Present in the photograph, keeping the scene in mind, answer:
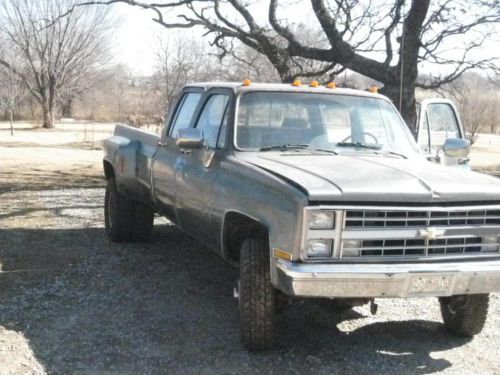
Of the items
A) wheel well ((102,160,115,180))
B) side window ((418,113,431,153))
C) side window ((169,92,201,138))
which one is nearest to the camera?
side window ((169,92,201,138))

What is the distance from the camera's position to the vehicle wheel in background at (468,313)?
4984 mm

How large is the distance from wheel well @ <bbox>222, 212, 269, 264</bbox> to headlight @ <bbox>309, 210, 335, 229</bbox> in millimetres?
711

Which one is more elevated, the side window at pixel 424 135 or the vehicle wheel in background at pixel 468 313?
the side window at pixel 424 135

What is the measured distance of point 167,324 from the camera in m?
5.12

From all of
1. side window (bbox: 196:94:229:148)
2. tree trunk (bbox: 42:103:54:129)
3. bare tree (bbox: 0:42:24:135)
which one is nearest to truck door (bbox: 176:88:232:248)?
side window (bbox: 196:94:229:148)

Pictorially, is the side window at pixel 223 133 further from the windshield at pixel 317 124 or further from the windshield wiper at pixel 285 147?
the windshield wiper at pixel 285 147

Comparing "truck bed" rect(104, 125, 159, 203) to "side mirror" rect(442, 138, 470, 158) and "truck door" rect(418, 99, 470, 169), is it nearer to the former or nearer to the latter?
"side mirror" rect(442, 138, 470, 158)

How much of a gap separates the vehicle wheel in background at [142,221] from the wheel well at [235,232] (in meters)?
2.88

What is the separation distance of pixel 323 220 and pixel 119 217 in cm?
412

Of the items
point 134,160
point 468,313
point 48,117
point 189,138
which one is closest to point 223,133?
point 189,138

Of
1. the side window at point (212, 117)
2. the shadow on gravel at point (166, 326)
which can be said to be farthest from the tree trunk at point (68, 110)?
the side window at point (212, 117)

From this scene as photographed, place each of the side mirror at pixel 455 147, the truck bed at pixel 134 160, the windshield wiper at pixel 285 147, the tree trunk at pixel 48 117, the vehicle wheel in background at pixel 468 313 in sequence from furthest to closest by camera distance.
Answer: the tree trunk at pixel 48 117 → the truck bed at pixel 134 160 → the side mirror at pixel 455 147 → the windshield wiper at pixel 285 147 → the vehicle wheel in background at pixel 468 313

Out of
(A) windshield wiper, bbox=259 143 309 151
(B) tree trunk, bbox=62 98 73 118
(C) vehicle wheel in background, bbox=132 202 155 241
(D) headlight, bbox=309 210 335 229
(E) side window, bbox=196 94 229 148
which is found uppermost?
(E) side window, bbox=196 94 229 148

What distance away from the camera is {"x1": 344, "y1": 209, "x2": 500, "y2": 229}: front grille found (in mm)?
4117
